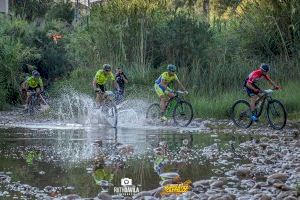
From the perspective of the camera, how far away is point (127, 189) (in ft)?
29.5

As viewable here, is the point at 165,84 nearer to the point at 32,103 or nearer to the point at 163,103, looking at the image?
the point at 163,103

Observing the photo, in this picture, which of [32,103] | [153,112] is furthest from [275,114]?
[32,103]

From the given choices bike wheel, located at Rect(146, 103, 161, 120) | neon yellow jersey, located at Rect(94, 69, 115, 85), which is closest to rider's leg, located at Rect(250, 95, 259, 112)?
bike wheel, located at Rect(146, 103, 161, 120)

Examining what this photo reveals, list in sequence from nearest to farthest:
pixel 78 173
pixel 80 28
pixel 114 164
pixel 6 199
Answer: pixel 6 199 → pixel 78 173 → pixel 114 164 → pixel 80 28

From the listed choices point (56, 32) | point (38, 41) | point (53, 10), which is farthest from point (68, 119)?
point (53, 10)

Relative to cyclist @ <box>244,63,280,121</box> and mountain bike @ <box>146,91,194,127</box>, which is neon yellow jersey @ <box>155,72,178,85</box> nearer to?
mountain bike @ <box>146,91,194,127</box>

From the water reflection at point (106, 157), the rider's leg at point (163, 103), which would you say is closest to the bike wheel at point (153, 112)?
the rider's leg at point (163, 103)

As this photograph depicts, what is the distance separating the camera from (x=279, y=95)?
2181cm

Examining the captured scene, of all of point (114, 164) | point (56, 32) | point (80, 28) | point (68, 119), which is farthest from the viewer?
point (56, 32)

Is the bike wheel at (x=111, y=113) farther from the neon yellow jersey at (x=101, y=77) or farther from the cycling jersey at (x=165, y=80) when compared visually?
the cycling jersey at (x=165, y=80)

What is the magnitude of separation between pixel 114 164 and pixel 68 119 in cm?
1332

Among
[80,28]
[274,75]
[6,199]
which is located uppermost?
[80,28]

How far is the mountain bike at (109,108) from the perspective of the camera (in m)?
20.5

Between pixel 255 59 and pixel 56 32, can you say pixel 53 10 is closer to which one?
pixel 56 32
